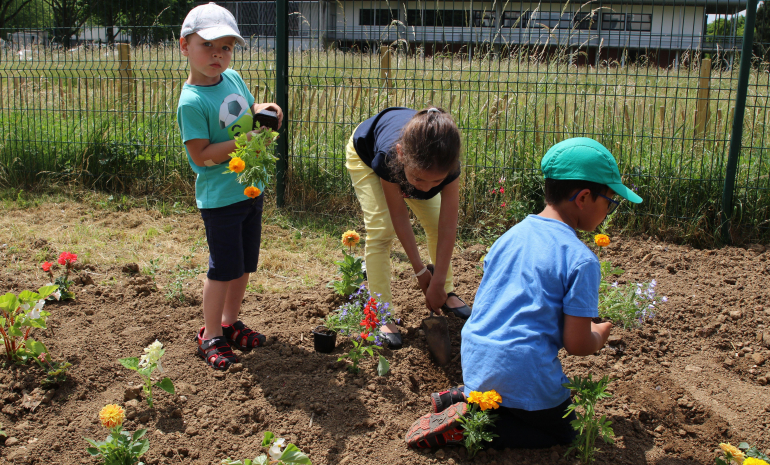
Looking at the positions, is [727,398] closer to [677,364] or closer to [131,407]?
[677,364]

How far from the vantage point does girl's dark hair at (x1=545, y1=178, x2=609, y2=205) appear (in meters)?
1.90

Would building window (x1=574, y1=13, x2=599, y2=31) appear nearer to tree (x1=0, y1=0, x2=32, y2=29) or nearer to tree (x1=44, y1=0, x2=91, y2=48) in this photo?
tree (x1=44, y1=0, x2=91, y2=48)

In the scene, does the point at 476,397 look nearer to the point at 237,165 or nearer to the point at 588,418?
the point at 588,418

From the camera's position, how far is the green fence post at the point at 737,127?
4438mm

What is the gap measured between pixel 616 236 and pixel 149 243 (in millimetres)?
3828

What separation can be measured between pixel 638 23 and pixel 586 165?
14.3ft

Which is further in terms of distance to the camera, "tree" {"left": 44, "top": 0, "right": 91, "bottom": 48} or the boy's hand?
"tree" {"left": 44, "top": 0, "right": 91, "bottom": 48}

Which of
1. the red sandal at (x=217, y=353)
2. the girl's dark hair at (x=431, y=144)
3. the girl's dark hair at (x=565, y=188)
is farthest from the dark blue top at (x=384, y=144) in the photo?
the red sandal at (x=217, y=353)

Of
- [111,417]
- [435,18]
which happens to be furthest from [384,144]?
[435,18]

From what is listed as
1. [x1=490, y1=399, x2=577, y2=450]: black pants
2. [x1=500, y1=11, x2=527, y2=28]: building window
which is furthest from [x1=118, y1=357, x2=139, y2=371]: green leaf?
[x1=500, y1=11, x2=527, y2=28]: building window

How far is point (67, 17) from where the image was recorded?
6.78m

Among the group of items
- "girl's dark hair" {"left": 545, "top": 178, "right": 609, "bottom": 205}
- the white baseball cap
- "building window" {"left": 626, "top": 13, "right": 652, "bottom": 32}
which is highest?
"building window" {"left": 626, "top": 13, "right": 652, "bottom": 32}

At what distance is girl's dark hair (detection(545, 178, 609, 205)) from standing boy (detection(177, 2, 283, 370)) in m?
1.18

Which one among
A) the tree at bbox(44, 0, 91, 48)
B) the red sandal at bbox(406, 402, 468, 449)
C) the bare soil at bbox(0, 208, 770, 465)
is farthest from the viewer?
the tree at bbox(44, 0, 91, 48)
